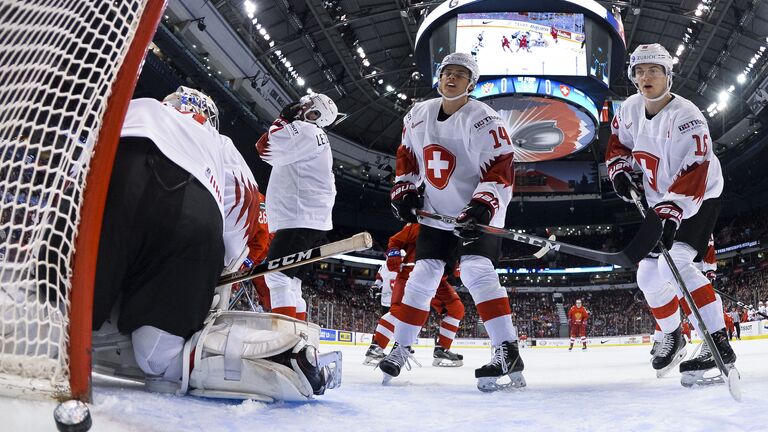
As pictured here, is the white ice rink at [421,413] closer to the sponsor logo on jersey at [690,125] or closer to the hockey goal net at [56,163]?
the hockey goal net at [56,163]

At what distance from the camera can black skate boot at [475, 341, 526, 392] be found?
2.37 meters

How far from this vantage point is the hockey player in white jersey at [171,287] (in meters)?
1.34

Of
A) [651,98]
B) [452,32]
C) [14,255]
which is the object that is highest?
[452,32]

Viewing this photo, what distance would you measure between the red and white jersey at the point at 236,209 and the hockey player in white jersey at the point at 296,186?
1.50 metres

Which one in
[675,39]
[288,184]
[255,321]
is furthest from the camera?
[675,39]

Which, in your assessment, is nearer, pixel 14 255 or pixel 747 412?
pixel 14 255

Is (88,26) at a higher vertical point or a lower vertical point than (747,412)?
higher

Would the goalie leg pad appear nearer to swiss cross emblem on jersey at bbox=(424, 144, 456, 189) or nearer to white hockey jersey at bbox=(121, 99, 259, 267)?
white hockey jersey at bbox=(121, 99, 259, 267)

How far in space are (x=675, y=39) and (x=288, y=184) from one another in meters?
16.7

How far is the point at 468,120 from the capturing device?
2.71 meters

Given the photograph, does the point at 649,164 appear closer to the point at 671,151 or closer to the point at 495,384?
the point at 671,151

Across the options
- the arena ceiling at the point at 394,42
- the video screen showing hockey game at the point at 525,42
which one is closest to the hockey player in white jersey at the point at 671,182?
the video screen showing hockey game at the point at 525,42

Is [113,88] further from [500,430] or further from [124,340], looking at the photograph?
[500,430]

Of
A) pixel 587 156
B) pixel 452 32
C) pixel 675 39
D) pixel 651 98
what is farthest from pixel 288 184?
pixel 587 156
